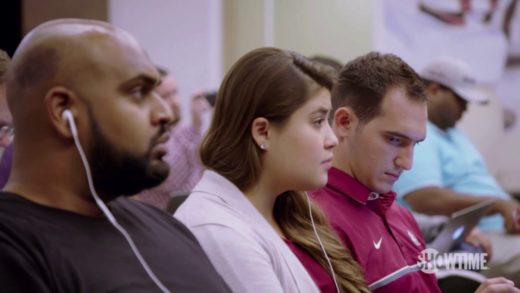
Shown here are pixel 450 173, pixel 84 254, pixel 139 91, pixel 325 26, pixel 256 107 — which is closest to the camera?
pixel 84 254

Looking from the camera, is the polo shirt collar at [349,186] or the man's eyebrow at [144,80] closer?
the man's eyebrow at [144,80]

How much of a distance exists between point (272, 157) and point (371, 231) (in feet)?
1.05

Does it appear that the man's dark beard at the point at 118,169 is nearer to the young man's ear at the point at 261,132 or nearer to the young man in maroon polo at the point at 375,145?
the young man's ear at the point at 261,132

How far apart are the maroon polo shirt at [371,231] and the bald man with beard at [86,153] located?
56 cm

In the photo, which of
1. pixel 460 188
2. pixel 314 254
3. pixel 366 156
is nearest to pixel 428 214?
pixel 460 188

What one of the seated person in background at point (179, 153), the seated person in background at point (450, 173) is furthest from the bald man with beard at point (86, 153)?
the seated person in background at point (179, 153)

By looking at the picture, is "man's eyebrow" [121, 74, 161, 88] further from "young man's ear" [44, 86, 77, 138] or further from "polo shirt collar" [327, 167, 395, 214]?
"polo shirt collar" [327, 167, 395, 214]

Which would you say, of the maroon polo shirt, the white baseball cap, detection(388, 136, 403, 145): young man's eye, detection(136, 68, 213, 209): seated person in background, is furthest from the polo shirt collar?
the white baseball cap

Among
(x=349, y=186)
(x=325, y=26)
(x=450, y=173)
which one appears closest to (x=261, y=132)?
(x=349, y=186)

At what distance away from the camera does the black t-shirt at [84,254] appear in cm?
93

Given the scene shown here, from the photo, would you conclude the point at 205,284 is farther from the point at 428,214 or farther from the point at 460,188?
the point at 460,188

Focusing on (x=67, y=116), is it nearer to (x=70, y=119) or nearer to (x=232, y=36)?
(x=70, y=119)

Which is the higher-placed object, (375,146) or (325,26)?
(375,146)

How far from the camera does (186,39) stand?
4.29 m
